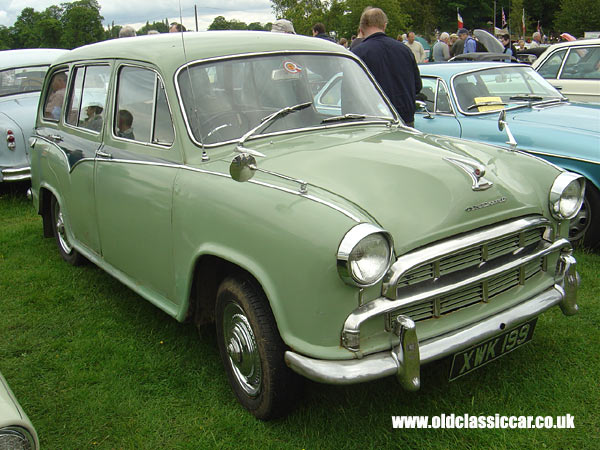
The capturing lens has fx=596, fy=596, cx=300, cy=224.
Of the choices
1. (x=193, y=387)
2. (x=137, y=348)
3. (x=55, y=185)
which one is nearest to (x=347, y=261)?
(x=193, y=387)

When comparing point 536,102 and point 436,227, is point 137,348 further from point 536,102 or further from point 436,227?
point 536,102

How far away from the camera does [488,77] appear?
6.28m

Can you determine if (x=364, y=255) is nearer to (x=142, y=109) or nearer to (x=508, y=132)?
(x=508, y=132)

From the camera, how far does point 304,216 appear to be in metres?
2.47

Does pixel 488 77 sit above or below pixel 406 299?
above

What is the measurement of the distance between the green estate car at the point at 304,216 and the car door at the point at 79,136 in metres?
0.04

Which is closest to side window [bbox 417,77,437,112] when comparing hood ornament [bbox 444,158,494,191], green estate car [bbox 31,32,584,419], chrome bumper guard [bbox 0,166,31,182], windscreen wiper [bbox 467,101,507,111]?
windscreen wiper [bbox 467,101,507,111]

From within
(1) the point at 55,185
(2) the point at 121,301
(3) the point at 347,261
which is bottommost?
(2) the point at 121,301

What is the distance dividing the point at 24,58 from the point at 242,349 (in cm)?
727

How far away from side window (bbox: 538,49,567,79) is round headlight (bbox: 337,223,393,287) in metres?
6.83

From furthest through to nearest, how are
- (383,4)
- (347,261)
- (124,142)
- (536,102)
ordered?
(383,4) → (536,102) → (124,142) → (347,261)

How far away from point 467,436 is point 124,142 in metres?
2.60

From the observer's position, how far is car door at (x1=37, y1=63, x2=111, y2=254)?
4070 mm

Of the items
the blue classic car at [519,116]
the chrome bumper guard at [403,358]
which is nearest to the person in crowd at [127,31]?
the blue classic car at [519,116]
